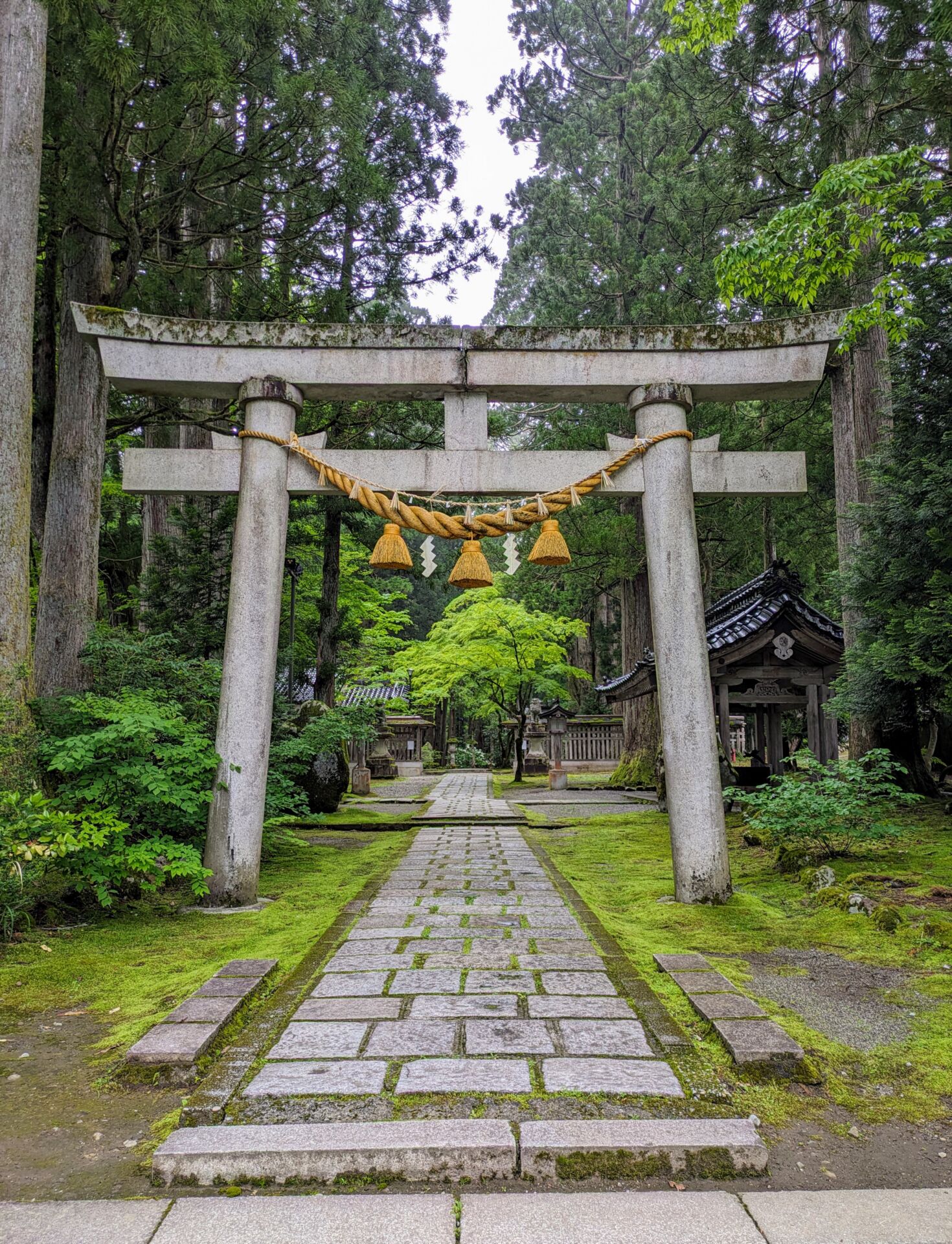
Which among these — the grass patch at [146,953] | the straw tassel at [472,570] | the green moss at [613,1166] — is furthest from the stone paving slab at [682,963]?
the straw tassel at [472,570]

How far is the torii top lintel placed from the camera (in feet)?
19.2

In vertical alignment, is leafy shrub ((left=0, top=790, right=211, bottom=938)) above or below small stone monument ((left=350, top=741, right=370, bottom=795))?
above

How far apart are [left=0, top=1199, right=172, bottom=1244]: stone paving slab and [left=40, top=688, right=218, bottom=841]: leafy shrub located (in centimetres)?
280

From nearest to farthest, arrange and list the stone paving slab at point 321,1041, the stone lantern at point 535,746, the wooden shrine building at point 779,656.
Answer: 1. the stone paving slab at point 321,1041
2. the wooden shrine building at point 779,656
3. the stone lantern at point 535,746

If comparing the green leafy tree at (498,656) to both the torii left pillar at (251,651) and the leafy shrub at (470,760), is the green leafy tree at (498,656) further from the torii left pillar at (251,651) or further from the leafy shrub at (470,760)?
the torii left pillar at (251,651)

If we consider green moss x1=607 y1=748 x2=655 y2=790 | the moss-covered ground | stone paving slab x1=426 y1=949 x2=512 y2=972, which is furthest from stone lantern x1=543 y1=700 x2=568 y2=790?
stone paving slab x1=426 y1=949 x2=512 y2=972

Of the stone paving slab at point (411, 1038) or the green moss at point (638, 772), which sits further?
the green moss at point (638, 772)

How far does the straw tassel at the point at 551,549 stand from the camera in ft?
19.9

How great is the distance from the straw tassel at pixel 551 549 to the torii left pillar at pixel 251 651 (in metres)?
1.99

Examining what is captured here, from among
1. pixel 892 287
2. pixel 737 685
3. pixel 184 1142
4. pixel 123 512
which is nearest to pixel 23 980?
pixel 184 1142

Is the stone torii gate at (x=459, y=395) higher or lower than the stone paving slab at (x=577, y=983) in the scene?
higher

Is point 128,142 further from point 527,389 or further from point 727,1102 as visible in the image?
point 727,1102

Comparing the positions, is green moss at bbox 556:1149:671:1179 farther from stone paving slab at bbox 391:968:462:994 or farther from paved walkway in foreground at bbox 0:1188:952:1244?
stone paving slab at bbox 391:968:462:994

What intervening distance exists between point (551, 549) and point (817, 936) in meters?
3.23
